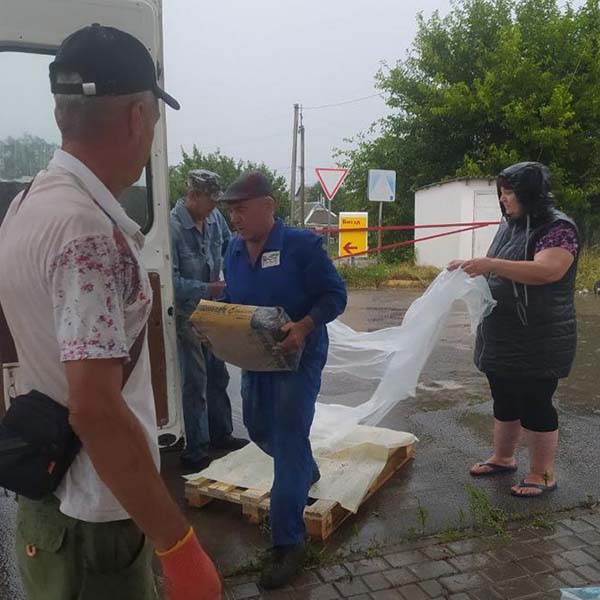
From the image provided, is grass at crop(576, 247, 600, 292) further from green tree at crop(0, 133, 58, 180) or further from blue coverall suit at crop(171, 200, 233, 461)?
green tree at crop(0, 133, 58, 180)

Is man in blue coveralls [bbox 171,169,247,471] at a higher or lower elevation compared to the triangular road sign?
lower

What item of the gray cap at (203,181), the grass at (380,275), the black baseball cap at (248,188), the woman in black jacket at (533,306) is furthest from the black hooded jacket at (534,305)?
the grass at (380,275)

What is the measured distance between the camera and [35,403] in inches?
51.8

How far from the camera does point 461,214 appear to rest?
15445 millimetres

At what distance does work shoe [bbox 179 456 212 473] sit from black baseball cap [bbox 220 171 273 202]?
1920mm

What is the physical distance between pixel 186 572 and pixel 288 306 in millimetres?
1741

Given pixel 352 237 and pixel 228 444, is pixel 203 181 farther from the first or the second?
pixel 352 237

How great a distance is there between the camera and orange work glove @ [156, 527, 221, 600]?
132 cm

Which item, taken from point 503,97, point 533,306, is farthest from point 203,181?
point 503,97

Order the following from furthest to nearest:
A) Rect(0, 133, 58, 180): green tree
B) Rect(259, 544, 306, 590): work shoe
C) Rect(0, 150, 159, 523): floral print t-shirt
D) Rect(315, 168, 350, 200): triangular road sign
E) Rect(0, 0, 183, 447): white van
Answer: Rect(315, 168, 350, 200): triangular road sign → Rect(0, 133, 58, 180): green tree → Rect(0, 0, 183, 447): white van → Rect(259, 544, 306, 590): work shoe → Rect(0, 150, 159, 523): floral print t-shirt

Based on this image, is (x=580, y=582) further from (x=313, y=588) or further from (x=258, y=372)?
(x=258, y=372)

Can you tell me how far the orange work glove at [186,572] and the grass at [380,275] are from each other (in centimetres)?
1335

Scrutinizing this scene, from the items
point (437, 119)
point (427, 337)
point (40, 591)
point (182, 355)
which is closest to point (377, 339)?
point (427, 337)

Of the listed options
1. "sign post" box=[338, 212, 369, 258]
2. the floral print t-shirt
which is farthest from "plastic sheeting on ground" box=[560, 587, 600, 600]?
"sign post" box=[338, 212, 369, 258]
